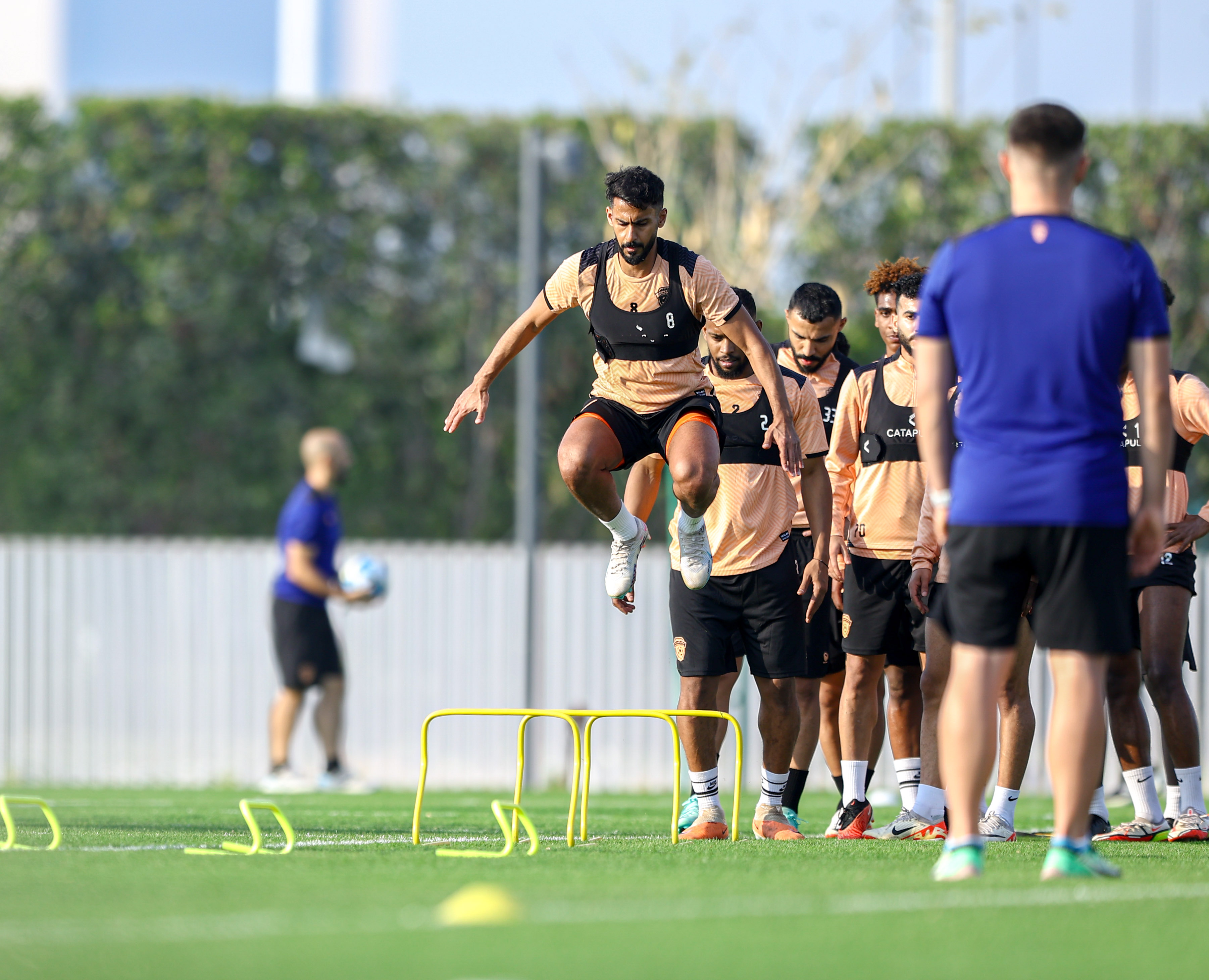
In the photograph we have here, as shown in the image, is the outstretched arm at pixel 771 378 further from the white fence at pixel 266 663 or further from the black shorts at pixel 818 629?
the white fence at pixel 266 663

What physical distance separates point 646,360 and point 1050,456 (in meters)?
2.60

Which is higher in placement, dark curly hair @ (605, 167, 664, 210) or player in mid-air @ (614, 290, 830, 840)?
dark curly hair @ (605, 167, 664, 210)

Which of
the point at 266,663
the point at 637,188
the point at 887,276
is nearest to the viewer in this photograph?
the point at 637,188

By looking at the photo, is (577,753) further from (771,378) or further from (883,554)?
(883,554)

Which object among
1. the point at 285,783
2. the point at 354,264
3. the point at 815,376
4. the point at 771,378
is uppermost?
the point at 354,264

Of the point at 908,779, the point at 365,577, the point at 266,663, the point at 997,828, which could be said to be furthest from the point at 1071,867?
the point at 266,663

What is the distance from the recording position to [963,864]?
4.66 metres

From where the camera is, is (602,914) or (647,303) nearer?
(602,914)

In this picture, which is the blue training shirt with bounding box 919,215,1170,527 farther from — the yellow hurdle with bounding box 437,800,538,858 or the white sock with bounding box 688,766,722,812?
the white sock with bounding box 688,766,722,812

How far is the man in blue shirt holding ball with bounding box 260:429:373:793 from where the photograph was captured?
40.6ft

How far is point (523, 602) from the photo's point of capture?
15.1 meters

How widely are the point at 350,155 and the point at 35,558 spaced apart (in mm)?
6653

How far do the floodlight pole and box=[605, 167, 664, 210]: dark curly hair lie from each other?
7540mm

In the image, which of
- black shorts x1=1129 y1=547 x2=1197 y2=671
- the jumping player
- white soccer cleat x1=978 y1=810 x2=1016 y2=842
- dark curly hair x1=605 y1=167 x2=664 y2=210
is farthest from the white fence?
dark curly hair x1=605 y1=167 x2=664 y2=210
